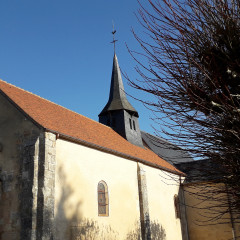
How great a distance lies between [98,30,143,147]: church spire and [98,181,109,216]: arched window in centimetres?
627

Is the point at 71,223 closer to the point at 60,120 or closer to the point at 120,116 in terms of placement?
the point at 60,120

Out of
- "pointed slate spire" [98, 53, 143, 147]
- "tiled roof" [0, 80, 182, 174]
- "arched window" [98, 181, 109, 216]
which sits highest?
"pointed slate spire" [98, 53, 143, 147]

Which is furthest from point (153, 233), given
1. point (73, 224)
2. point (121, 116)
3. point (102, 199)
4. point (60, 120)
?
point (121, 116)

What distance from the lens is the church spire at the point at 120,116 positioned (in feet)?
65.5

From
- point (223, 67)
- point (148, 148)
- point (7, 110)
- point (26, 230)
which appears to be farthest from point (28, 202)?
point (148, 148)

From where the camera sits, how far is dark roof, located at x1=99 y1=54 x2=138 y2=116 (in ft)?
68.3

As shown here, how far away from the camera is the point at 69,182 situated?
11.7 meters

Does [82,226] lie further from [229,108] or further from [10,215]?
[229,108]

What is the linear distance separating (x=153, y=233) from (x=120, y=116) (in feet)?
25.9

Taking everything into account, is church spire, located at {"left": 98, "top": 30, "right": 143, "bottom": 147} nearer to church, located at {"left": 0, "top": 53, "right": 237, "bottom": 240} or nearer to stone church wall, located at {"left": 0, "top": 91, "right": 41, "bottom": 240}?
church, located at {"left": 0, "top": 53, "right": 237, "bottom": 240}

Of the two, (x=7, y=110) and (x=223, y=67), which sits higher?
(x=7, y=110)

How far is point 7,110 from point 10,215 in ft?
13.7

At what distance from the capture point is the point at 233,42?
178 inches

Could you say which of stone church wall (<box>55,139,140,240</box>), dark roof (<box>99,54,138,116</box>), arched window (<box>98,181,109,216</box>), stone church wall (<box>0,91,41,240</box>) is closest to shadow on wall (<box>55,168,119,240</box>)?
stone church wall (<box>55,139,140,240</box>)
